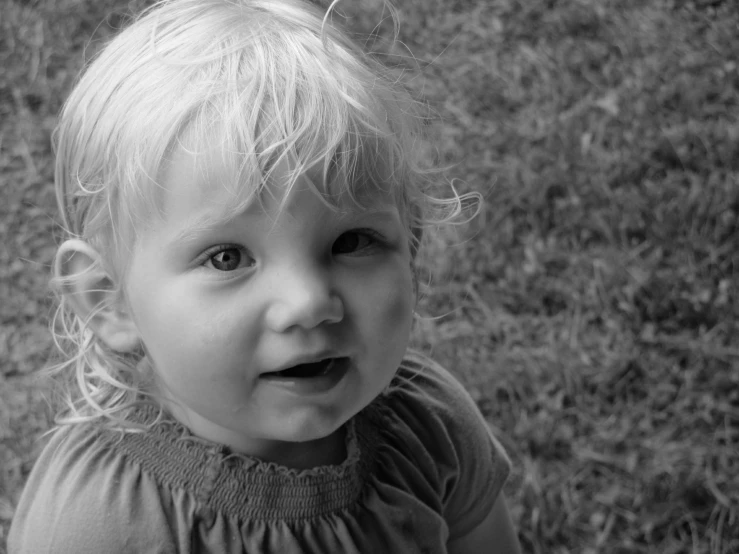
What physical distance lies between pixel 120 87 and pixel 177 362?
43cm

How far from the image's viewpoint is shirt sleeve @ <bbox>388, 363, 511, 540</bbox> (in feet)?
6.63

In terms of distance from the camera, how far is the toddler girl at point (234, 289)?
1488mm

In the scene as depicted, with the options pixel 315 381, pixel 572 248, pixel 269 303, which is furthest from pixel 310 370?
pixel 572 248

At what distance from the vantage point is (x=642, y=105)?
374cm

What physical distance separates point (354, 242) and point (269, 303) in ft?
0.62

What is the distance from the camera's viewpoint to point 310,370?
1.57 metres

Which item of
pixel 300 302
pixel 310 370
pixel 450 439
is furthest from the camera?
pixel 450 439

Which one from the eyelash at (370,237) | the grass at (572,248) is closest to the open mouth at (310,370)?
the eyelash at (370,237)

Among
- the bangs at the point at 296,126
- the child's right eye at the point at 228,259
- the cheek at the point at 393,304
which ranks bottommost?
the cheek at the point at 393,304

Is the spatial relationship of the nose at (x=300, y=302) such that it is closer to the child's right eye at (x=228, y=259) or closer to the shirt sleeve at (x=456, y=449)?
the child's right eye at (x=228, y=259)

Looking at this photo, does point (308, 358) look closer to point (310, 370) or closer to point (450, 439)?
point (310, 370)

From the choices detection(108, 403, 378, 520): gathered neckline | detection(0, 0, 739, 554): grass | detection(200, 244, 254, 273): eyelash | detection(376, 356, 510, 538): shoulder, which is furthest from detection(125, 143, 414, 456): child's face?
detection(0, 0, 739, 554): grass

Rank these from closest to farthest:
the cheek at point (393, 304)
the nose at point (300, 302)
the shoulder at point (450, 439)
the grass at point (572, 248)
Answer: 1. the nose at point (300, 302)
2. the cheek at point (393, 304)
3. the shoulder at point (450, 439)
4. the grass at point (572, 248)

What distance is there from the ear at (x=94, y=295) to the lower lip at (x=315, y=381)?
0.31 m
